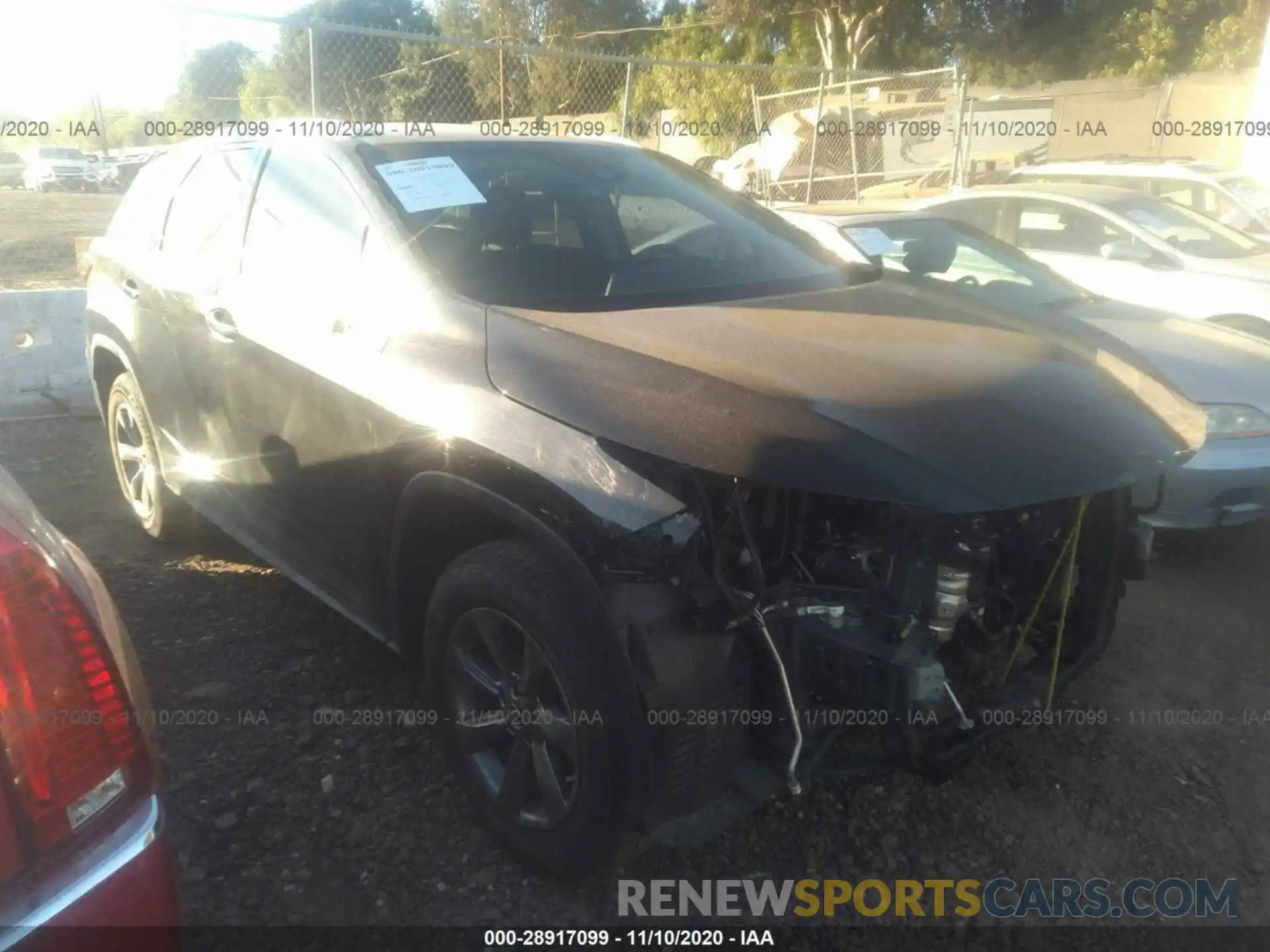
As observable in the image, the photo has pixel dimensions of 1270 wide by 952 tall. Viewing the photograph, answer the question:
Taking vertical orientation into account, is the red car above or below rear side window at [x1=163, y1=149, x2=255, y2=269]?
below

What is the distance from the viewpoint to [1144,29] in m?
29.8

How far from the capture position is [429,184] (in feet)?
9.72

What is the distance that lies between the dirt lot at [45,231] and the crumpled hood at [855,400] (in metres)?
7.03

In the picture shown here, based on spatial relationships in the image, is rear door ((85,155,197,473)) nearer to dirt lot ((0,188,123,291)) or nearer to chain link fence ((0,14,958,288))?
chain link fence ((0,14,958,288))

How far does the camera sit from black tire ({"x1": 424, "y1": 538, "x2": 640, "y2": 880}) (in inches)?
84.0

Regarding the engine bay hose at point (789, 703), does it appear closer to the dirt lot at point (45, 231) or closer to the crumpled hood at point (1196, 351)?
the crumpled hood at point (1196, 351)

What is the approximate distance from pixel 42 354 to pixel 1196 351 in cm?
667

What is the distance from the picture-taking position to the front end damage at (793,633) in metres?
2.10

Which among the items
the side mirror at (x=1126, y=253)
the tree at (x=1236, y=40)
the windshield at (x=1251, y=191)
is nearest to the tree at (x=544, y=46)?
the side mirror at (x=1126, y=253)

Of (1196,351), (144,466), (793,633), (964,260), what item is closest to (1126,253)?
(964,260)

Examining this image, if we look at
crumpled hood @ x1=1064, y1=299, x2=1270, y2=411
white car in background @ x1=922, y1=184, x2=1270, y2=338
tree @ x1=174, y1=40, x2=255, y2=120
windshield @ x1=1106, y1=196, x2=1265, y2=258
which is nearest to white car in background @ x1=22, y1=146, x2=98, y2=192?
tree @ x1=174, y1=40, x2=255, y2=120

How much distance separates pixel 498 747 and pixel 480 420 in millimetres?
938

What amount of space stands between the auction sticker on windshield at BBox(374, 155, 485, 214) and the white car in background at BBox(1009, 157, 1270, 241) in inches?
255

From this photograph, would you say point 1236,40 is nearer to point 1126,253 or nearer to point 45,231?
point 1126,253
